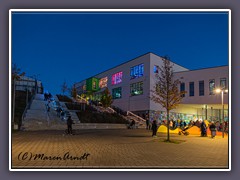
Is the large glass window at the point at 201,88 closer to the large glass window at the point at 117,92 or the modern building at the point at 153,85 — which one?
the modern building at the point at 153,85

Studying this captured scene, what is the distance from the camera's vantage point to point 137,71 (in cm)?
4522

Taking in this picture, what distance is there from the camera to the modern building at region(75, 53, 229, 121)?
37375 mm

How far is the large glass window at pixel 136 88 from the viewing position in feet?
143

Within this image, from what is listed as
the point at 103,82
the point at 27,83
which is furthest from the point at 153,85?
the point at 27,83

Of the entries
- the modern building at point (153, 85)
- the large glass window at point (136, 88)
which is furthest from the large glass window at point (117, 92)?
the large glass window at point (136, 88)

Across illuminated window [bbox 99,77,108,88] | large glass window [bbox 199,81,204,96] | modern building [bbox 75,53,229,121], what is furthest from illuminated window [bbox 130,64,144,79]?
illuminated window [bbox 99,77,108,88]

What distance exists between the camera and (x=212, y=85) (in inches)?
1465

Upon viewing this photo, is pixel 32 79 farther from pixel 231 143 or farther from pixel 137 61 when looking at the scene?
pixel 231 143

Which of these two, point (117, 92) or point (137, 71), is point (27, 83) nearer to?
point (117, 92)

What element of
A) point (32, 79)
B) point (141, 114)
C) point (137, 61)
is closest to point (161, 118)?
point (141, 114)

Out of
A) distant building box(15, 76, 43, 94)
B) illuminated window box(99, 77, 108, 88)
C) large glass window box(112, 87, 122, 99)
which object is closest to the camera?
large glass window box(112, 87, 122, 99)

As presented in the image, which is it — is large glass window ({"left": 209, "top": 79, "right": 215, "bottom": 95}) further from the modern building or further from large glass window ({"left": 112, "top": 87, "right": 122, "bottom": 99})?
large glass window ({"left": 112, "top": 87, "right": 122, "bottom": 99})

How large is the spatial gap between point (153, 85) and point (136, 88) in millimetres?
4554
